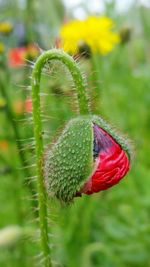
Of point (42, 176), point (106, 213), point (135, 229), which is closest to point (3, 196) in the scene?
point (106, 213)

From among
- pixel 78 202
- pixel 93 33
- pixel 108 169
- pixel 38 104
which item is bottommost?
pixel 78 202

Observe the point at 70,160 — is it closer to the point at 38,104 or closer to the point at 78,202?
the point at 38,104

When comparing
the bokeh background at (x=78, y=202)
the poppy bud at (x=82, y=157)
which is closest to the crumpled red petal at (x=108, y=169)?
the poppy bud at (x=82, y=157)

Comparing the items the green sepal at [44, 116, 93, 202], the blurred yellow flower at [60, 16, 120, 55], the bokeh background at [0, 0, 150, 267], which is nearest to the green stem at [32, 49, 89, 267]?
the green sepal at [44, 116, 93, 202]

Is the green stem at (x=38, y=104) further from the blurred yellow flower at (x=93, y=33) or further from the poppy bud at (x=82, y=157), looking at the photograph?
the blurred yellow flower at (x=93, y=33)

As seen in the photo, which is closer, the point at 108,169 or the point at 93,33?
the point at 108,169

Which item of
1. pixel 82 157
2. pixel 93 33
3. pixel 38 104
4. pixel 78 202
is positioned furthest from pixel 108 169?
pixel 93 33
